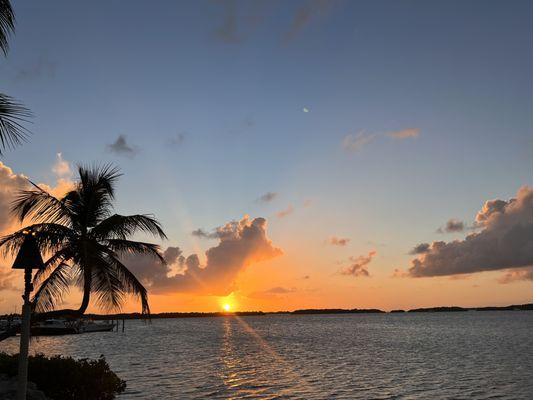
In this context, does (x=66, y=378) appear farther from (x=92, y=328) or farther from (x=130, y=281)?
(x=92, y=328)

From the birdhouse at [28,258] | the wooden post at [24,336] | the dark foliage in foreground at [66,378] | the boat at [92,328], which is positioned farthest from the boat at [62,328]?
the birdhouse at [28,258]

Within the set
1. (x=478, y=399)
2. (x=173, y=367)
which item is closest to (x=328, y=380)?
(x=478, y=399)

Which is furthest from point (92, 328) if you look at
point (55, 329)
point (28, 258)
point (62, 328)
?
point (28, 258)

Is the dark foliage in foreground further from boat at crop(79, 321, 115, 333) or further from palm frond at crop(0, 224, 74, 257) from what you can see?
boat at crop(79, 321, 115, 333)

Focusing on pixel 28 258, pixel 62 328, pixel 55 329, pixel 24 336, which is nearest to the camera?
pixel 24 336

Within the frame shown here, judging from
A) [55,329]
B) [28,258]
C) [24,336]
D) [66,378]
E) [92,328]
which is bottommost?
[92,328]

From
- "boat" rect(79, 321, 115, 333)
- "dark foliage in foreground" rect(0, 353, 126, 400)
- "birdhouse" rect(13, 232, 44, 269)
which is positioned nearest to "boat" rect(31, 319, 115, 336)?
"boat" rect(79, 321, 115, 333)

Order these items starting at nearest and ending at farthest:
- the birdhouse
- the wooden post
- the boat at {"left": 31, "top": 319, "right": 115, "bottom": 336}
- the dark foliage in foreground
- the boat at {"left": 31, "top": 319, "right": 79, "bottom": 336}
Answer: the wooden post < the birdhouse < the dark foliage in foreground < the boat at {"left": 31, "top": 319, "right": 79, "bottom": 336} < the boat at {"left": 31, "top": 319, "right": 115, "bottom": 336}

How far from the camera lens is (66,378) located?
59.9 ft

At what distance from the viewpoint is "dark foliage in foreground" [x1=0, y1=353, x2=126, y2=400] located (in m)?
18.1

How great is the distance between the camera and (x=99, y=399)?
19.0 m

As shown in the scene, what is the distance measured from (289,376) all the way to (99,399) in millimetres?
24462

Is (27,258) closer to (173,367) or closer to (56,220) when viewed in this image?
(56,220)

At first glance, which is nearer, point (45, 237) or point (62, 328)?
point (45, 237)
